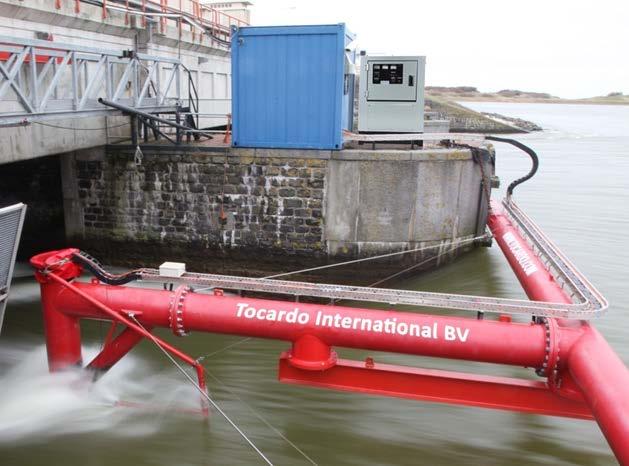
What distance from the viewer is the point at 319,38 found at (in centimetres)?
1111

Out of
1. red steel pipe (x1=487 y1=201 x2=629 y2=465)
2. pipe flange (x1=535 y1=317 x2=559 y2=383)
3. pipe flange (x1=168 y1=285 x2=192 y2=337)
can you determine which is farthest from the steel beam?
pipe flange (x1=168 y1=285 x2=192 y2=337)

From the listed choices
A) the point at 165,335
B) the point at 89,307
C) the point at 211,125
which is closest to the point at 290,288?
the point at 89,307

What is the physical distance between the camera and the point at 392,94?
42.1 ft

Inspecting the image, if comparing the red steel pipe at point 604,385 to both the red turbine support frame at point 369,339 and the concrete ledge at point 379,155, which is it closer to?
the red turbine support frame at point 369,339

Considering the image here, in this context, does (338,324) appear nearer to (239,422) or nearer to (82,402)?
(239,422)

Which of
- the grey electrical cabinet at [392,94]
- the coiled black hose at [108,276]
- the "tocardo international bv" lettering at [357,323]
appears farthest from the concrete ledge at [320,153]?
the "tocardo international bv" lettering at [357,323]

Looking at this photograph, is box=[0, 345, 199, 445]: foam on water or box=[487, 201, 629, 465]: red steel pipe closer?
box=[487, 201, 629, 465]: red steel pipe

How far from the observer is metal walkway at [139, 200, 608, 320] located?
5543 millimetres

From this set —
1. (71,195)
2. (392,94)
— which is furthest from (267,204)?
A: (71,195)

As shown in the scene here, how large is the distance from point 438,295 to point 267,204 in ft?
20.3

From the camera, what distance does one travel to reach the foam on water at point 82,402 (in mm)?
6898

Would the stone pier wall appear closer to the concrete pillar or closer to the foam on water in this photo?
the concrete pillar

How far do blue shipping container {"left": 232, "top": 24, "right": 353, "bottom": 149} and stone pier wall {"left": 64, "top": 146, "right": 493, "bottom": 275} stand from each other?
38cm

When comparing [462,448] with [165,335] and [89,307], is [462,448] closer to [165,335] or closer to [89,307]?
[89,307]
